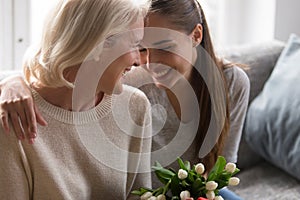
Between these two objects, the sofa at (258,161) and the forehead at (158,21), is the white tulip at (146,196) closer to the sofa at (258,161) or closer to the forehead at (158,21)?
the forehead at (158,21)

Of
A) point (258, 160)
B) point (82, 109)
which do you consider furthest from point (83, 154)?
point (258, 160)

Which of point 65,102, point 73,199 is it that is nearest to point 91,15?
point 65,102

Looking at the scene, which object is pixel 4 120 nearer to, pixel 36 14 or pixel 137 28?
pixel 137 28

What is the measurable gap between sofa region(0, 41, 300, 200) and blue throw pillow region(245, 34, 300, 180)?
4 cm

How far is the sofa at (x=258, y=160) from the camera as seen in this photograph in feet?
6.55

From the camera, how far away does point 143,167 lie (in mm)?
1650

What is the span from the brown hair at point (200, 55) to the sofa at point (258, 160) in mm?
258

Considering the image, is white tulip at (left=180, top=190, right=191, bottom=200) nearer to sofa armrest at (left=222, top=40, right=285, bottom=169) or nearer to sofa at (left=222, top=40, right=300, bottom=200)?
sofa at (left=222, top=40, right=300, bottom=200)

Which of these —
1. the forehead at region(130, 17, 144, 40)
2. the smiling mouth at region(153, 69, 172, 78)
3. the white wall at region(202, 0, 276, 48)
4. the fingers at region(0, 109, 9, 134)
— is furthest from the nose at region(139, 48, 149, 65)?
the white wall at region(202, 0, 276, 48)

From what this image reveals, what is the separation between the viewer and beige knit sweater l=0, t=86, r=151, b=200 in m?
1.40

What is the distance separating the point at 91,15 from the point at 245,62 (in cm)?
91

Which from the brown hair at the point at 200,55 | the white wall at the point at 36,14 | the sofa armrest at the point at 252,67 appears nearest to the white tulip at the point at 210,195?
the brown hair at the point at 200,55

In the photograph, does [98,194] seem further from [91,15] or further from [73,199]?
[91,15]

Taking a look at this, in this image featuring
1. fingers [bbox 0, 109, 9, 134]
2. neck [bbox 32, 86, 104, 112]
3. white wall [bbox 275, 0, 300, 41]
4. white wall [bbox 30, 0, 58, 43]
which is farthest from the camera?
white wall [bbox 275, 0, 300, 41]
